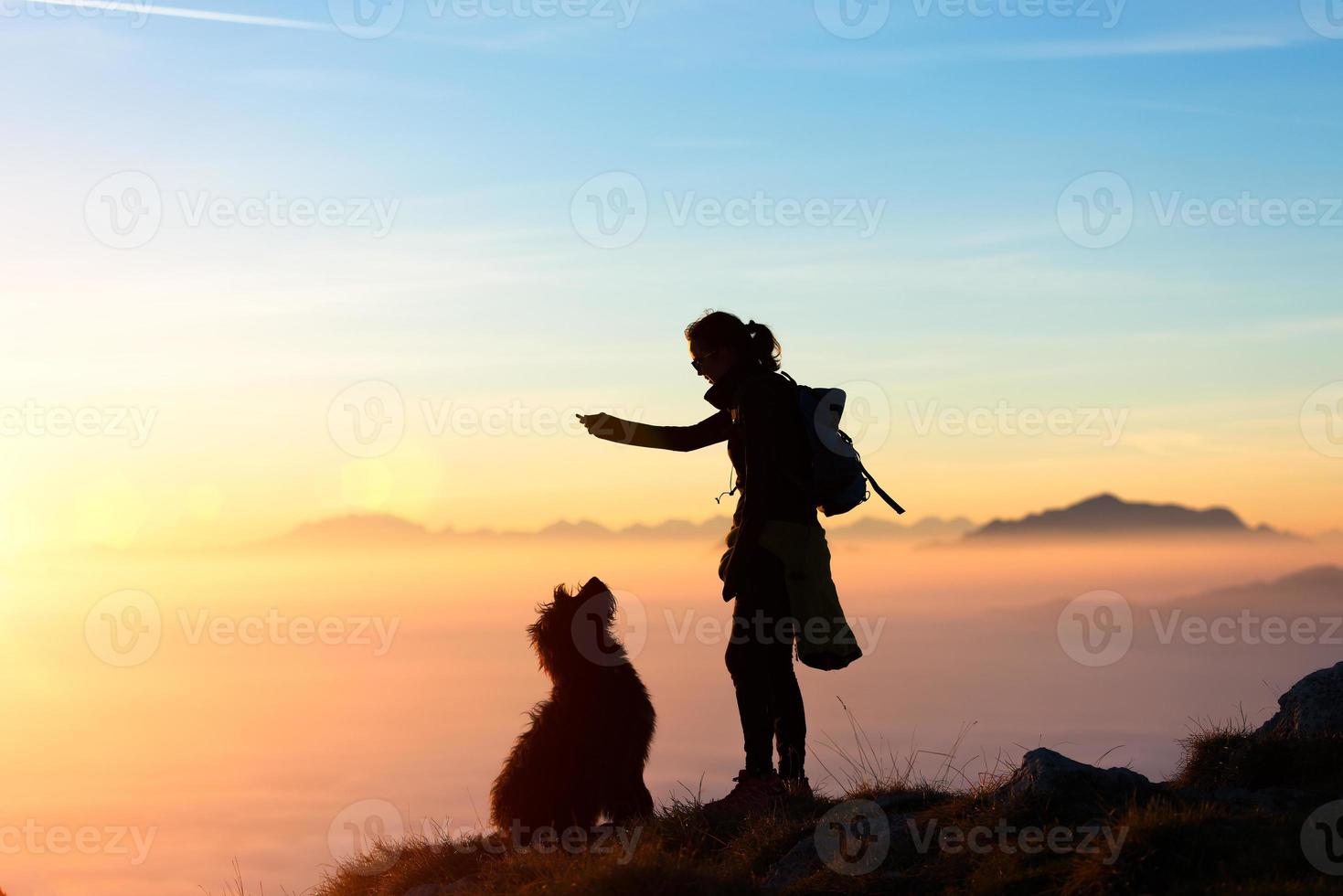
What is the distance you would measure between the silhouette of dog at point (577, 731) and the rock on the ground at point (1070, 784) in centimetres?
255

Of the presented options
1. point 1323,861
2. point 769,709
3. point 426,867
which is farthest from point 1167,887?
point 426,867

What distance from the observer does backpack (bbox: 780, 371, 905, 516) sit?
8.03 m

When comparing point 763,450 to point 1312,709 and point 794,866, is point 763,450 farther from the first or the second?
point 1312,709

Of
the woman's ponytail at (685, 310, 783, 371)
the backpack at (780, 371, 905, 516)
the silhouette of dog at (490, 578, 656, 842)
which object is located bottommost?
the silhouette of dog at (490, 578, 656, 842)

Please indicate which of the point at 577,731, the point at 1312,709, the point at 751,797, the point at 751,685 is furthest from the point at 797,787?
the point at 1312,709

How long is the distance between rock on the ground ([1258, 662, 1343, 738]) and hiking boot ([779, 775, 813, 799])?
3148mm

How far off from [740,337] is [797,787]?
2.99m

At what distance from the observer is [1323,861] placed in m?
6.18

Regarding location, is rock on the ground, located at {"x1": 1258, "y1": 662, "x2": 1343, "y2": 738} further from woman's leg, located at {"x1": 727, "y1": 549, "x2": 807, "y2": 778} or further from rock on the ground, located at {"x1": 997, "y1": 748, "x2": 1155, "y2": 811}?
woman's leg, located at {"x1": 727, "y1": 549, "x2": 807, "y2": 778}

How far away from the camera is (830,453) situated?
26.5 ft

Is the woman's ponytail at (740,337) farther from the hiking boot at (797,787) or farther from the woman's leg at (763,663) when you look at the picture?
the hiking boot at (797,787)

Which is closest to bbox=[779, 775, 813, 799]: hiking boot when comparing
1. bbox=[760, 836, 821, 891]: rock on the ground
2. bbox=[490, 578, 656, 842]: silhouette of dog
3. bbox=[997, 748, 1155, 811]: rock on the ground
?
bbox=[760, 836, 821, 891]: rock on the ground

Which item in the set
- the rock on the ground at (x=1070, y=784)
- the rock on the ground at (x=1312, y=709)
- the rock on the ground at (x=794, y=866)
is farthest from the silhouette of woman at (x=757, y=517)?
the rock on the ground at (x=1312, y=709)

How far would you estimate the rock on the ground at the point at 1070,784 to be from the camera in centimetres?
714
